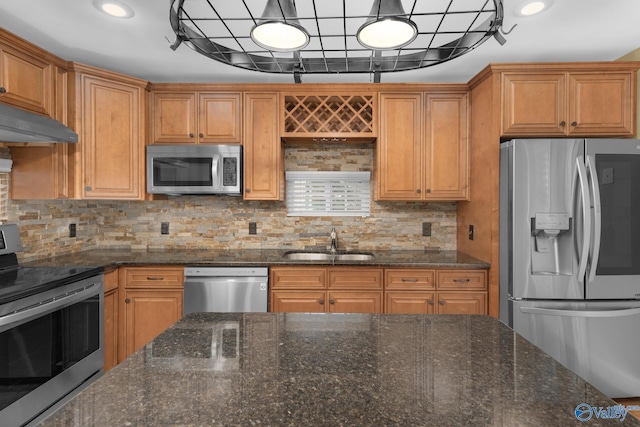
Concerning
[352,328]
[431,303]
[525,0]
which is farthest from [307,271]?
[525,0]

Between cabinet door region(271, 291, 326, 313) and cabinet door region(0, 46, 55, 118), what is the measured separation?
2133 mm

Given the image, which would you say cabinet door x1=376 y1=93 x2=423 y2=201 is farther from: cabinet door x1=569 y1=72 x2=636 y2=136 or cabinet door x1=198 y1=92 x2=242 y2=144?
cabinet door x1=198 y1=92 x2=242 y2=144

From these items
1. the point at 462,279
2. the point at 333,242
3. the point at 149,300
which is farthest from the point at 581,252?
the point at 149,300

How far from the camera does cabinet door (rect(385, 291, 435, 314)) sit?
2.65 metres

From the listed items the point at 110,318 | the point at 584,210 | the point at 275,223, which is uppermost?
Answer: the point at 584,210

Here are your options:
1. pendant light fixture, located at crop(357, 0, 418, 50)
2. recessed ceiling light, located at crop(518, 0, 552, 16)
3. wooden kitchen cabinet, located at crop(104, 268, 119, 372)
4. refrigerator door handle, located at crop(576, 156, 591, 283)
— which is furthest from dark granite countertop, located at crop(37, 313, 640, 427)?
recessed ceiling light, located at crop(518, 0, 552, 16)

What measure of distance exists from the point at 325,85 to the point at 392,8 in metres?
2.05

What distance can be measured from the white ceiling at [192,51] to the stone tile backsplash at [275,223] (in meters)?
0.78

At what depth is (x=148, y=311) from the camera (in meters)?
2.69

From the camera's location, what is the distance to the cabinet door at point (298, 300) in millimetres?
2674

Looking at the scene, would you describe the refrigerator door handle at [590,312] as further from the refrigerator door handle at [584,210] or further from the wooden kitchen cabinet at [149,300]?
the wooden kitchen cabinet at [149,300]

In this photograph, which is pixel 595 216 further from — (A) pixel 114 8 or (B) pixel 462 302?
(A) pixel 114 8

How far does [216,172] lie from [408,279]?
180 centimetres

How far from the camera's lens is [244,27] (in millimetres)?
2209
